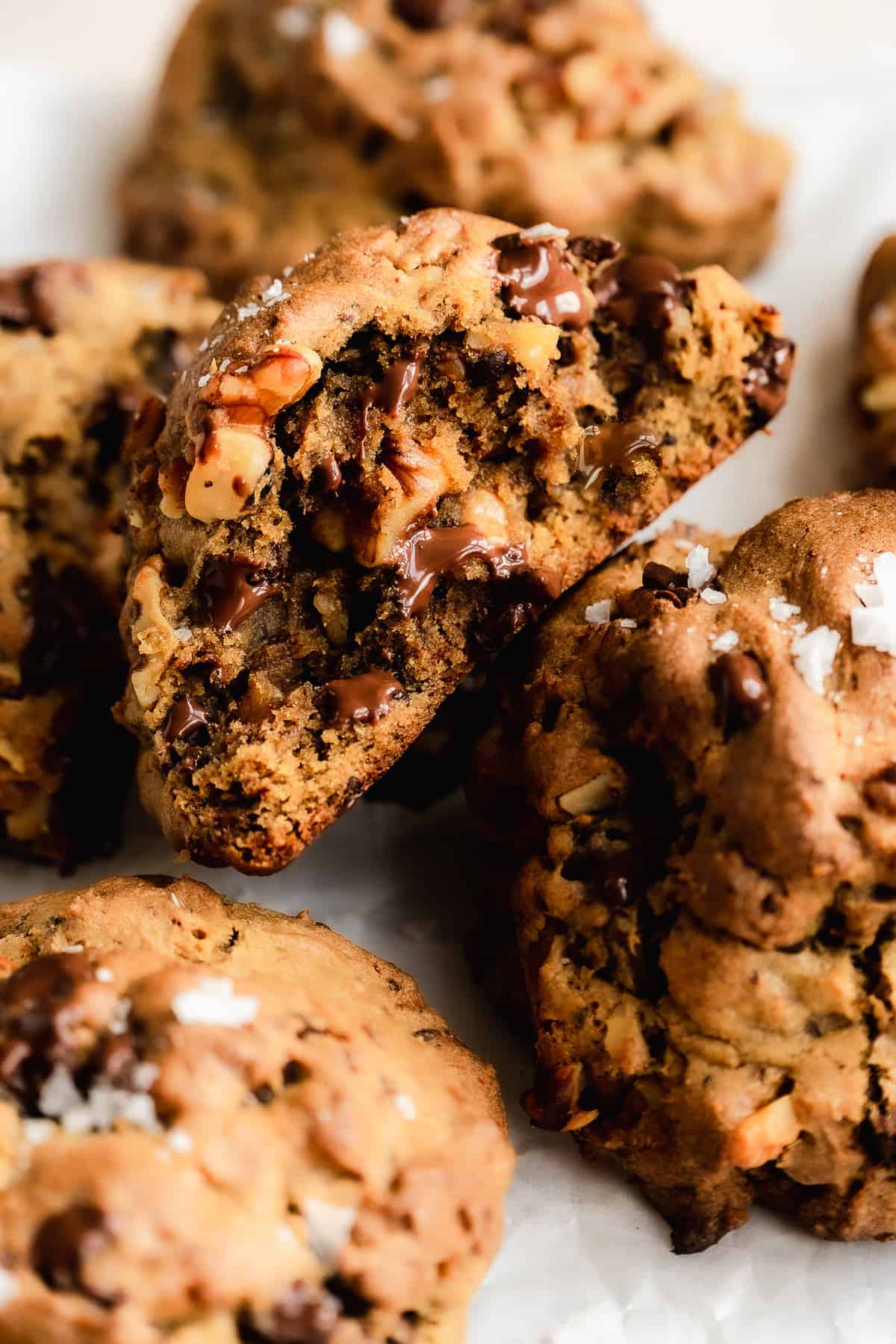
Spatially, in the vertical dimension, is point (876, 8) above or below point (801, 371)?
above

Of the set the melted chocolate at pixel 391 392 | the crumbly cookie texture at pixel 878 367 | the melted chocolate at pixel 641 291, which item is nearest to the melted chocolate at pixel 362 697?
the melted chocolate at pixel 391 392

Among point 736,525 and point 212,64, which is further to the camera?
point 212,64

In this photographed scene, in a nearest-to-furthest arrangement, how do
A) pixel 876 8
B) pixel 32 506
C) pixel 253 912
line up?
1. pixel 253 912
2. pixel 32 506
3. pixel 876 8

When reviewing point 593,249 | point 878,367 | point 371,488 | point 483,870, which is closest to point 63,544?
point 371,488

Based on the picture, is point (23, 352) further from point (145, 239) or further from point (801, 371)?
point (801, 371)

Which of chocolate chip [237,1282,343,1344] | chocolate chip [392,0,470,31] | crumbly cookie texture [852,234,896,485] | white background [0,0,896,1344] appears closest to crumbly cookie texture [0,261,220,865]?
white background [0,0,896,1344]

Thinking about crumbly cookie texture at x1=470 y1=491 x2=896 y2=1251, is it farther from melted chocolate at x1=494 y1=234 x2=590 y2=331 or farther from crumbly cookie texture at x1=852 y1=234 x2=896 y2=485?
crumbly cookie texture at x1=852 y1=234 x2=896 y2=485

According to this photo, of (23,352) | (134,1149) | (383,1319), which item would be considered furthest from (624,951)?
(23,352)

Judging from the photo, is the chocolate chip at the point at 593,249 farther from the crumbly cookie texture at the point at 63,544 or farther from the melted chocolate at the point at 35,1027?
the melted chocolate at the point at 35,1027
